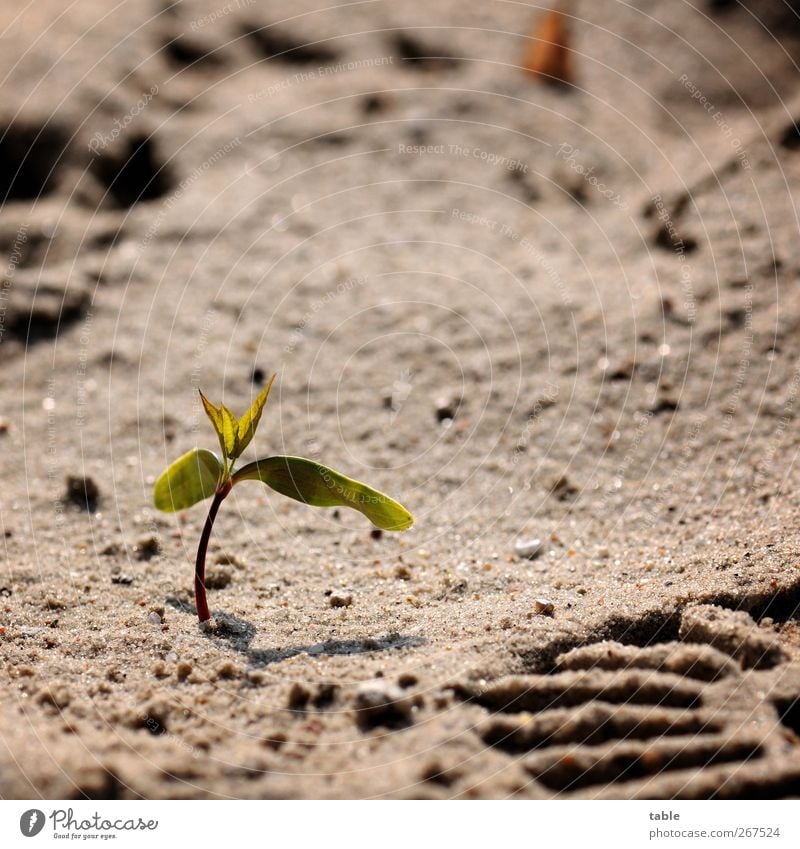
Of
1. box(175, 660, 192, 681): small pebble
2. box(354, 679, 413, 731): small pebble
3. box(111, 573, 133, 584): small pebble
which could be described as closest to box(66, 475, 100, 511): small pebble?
box(111, 573, 133, 584): small pebble

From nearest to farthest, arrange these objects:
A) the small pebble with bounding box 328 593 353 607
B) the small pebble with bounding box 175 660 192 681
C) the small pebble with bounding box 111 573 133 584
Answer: the small pebble with bounding box 175 660 192 681 → the small pebble with bounding box 328 593 353 607 → the small pebble with bounding box 111 573 133 584

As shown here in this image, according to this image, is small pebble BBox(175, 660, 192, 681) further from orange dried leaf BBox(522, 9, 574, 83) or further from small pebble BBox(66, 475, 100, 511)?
orange dried leaf BBox(522, 9, 574, 83)

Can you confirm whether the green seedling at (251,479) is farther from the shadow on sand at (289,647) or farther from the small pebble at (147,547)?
the small pebble at (147,547)

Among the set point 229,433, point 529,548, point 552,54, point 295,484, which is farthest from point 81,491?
point 552,54

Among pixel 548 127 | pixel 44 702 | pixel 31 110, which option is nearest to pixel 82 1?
pixel 31 110

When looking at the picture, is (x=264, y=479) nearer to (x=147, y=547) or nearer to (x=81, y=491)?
(x=147, y=547)

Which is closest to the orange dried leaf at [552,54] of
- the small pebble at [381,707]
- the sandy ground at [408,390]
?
the sandy ground at [408,390]
